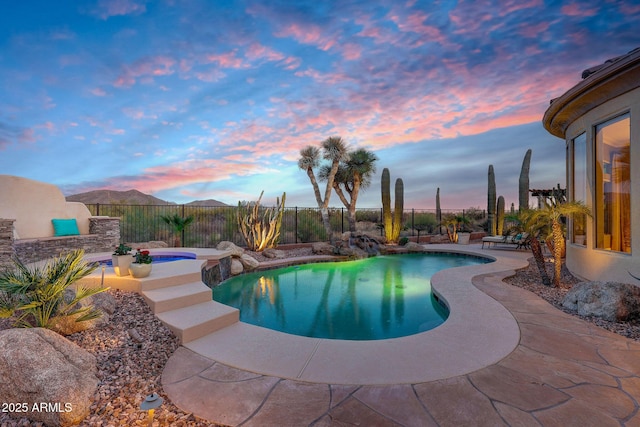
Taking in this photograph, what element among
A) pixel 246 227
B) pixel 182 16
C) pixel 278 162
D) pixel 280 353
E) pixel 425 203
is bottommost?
pixel 280 353

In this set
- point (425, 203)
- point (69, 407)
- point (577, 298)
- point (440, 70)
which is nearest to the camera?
point (69, 407)

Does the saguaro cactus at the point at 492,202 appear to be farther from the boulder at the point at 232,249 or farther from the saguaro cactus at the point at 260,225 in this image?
the boulder at the point at 232,249

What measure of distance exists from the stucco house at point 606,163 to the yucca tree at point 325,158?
28.7 feet

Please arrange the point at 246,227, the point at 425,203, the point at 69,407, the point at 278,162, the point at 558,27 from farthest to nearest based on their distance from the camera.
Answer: the point at 425,203
the point at 278,162
the point at 246,227
the point at 558,27
the point at 69,407

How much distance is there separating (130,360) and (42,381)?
80 centimetres

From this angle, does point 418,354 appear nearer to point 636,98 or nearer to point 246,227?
point 636,98

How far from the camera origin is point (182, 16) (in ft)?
21.4

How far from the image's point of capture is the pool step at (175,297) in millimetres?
3881

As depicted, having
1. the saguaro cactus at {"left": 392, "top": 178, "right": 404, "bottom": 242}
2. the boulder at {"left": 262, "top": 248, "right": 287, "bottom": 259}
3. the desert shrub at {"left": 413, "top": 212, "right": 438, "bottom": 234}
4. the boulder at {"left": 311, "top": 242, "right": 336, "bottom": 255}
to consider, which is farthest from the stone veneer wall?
the desert shrub at {"left": 413, "top": 212, "right": 438, "bottom": 234}

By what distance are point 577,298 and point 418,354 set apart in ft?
11.6

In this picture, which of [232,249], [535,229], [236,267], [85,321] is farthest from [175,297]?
[535,229]

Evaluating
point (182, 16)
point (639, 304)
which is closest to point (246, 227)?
point (182, 16)

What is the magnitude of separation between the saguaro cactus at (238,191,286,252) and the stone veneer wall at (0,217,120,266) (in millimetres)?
4439

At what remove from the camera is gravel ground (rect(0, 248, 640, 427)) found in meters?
2.00
